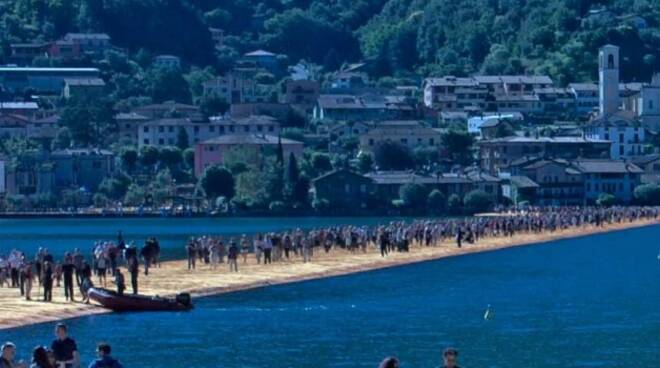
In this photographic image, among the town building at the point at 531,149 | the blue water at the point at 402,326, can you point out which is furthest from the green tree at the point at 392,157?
the blue water at the point at 402,326

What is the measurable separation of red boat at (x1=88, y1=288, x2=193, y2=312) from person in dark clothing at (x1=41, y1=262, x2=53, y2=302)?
3.37 ft

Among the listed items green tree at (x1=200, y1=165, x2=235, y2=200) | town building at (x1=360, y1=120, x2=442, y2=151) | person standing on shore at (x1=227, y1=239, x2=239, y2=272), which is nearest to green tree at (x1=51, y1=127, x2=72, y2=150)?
town building at (x1=360, y1=120, x2=442, y2=151)

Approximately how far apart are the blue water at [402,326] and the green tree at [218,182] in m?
81.9

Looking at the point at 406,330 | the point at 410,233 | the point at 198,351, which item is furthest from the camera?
the point at 410,233

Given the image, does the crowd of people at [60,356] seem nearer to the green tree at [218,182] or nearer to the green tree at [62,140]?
the green tree at [218,182]

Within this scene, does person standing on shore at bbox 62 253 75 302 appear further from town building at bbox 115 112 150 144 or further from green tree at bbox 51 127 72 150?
town building at bbox 115 112 150 144

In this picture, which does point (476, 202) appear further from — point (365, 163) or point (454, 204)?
point (365, 163)

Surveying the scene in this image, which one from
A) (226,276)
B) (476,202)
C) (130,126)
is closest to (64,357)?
(226,276)

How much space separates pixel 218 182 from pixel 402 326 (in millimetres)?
104584

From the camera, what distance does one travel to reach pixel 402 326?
5181 cm

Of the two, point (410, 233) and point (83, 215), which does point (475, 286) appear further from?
point (83, 215)

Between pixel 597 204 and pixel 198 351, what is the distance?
11126 cm

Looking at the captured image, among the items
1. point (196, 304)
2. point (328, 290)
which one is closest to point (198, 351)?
point (196, 304)

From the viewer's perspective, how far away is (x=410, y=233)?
313 feet
